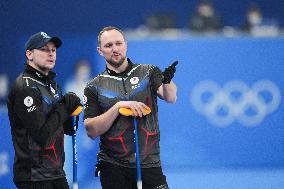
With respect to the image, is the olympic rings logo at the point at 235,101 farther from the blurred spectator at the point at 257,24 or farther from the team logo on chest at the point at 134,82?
the team logo on chest at the point at 134,82

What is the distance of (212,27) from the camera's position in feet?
43.1

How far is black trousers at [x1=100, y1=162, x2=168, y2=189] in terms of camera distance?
5773 millimetres

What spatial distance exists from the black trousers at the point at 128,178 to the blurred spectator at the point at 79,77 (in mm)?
5145

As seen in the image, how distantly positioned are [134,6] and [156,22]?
4.62 ft

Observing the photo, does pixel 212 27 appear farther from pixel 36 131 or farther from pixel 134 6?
pixel 36 131

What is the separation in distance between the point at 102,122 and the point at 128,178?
526 millimetres

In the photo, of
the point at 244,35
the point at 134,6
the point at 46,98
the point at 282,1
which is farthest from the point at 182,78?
the point at 46,98

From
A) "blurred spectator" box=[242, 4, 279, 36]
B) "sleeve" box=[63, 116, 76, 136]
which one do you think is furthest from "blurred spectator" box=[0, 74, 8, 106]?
"sleeve" box=[63, 116, 76, 136]

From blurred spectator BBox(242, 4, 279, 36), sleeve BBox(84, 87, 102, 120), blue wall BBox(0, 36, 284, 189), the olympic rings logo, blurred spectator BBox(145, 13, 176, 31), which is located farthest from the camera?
blurred spectator BBox(242, 4, 279, 36)

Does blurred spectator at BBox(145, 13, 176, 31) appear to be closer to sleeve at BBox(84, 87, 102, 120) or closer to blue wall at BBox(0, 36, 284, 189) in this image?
blue wall at BBox(0, 36, 284, 189)

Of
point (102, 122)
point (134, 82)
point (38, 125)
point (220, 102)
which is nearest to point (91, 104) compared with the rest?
point (102, 122)

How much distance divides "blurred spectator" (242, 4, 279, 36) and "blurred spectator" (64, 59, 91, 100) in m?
3.75

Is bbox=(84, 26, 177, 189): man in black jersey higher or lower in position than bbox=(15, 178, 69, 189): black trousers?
higher

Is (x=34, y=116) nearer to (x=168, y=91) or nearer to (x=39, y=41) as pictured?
(x=39, y=41)
